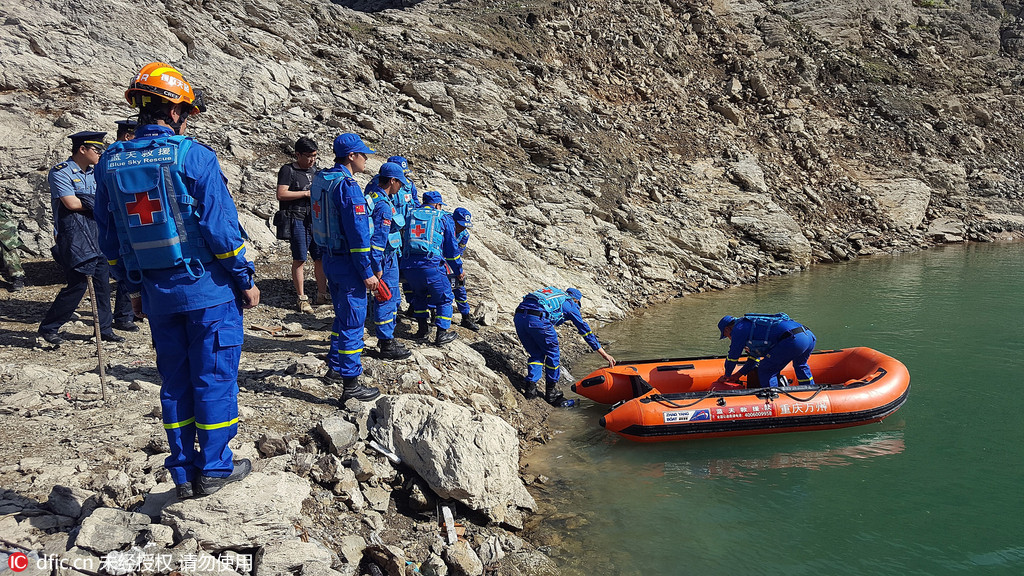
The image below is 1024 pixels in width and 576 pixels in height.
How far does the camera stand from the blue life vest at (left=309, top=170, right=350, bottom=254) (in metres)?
4.79

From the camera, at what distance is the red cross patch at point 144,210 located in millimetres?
2988

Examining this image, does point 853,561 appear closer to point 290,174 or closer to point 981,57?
point 290,174

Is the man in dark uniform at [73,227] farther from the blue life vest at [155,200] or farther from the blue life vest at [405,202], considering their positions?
the blue life vest at [155,200]

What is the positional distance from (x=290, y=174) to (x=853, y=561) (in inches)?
254

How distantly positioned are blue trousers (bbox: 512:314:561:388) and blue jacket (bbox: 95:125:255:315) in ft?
13.2

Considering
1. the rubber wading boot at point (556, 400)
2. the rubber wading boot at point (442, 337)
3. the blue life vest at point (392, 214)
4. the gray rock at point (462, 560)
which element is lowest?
the rubber wading boot at point (556, 400)

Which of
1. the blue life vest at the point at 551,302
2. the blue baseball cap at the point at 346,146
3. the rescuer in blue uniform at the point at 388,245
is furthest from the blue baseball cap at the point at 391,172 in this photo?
the blue life vest at the point at 551,302

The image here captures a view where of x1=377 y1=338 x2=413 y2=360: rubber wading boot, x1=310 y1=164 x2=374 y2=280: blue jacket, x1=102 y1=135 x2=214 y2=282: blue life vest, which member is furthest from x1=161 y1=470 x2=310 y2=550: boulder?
x1=377 y1=338 x2=413 y2=360: rubber wading boot

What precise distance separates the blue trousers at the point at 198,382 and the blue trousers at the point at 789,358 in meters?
5.82

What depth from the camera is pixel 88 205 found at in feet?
17.9

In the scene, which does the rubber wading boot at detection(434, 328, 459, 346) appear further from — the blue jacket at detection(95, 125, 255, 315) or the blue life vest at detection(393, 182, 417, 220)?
the blue jacket at detection(95, 125, 255, 315)

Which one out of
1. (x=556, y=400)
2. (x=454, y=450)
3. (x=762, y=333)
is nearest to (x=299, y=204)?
(x=556, y=400)

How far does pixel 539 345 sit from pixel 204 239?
439 cm

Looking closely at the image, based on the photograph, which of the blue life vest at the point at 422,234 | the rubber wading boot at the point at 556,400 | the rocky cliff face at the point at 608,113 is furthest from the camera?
the rocky cliff face at the point at 608,113
